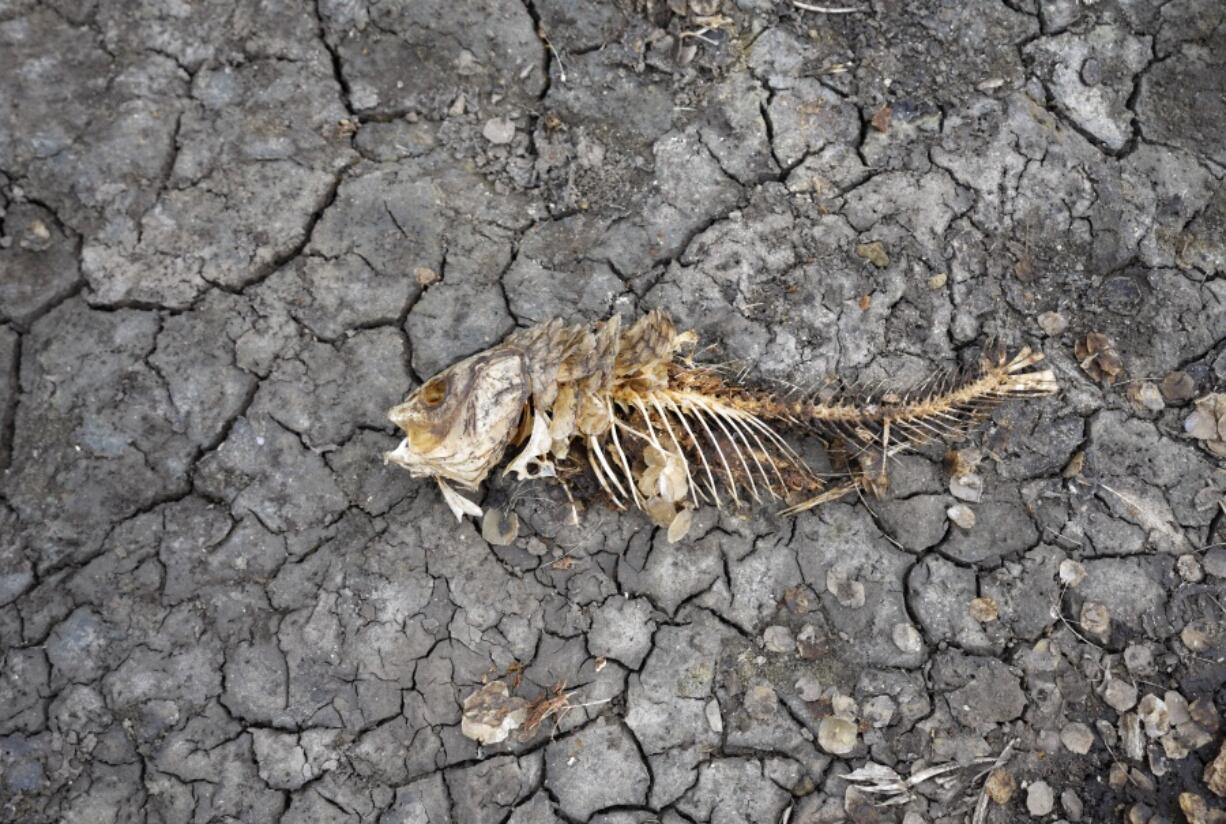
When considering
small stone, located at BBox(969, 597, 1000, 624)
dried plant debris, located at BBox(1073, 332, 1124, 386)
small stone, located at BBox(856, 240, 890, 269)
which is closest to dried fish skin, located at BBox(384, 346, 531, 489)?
small stone, located at BBox(856, 240, 890, 269)

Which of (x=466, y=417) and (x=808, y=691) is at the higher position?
(x=466, y=417)

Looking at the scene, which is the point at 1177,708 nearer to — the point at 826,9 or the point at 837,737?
the point at 837,737

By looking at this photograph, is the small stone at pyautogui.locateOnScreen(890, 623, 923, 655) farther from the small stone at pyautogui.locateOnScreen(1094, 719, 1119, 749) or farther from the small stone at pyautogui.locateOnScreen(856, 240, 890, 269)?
the small stone at pyautogui.locateOnScreen(856, 240, 890, 269)

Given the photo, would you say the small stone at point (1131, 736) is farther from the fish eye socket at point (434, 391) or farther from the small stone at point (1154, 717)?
the fish eye socket at point (434, 391)

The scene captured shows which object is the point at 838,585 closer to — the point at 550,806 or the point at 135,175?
the point at 550,806

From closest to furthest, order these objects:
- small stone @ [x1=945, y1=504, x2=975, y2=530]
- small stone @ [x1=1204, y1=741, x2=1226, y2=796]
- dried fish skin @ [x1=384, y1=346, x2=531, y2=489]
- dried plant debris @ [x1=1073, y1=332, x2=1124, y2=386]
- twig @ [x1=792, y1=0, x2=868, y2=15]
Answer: dried fish skin @ [x1=384, y1=346, x2=531, y2=489] < small stone @ [x1=1204, y1=741, x2=1226, y2=796] < small stone @ [x1=945, y1=504, x2=975, y2=530] < dried plant debris @ [x1=1073, y1=332, x2=1124, y2=386] < twig @ [x1=792, y1=0, x2=868, y2=15]

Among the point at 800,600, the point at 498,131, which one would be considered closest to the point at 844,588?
the point at 800,600
